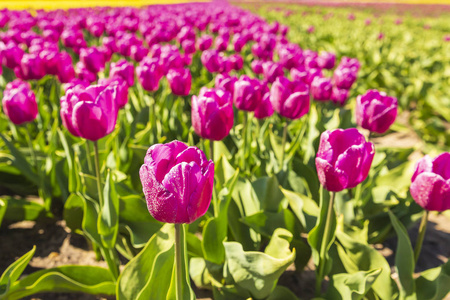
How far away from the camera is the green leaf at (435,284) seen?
1.60 meters

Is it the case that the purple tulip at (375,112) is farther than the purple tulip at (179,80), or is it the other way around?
the purple tulip at (179,80)

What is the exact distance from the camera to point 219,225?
1823mm

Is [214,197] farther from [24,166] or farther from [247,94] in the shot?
[24,166]

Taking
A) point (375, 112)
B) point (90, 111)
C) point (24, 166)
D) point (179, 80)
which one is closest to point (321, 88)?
point (375, 112)

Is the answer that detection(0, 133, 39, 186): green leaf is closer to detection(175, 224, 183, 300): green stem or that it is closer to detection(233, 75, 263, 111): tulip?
detection(233, 75, 263, 111): tulip

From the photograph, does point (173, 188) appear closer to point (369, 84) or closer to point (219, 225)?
point (219, 225)

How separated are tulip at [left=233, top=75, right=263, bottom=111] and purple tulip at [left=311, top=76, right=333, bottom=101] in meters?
0.65

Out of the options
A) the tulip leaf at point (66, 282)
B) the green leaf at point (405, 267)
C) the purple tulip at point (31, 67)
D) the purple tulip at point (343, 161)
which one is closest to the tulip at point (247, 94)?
the purple tulip at point (343, 161)

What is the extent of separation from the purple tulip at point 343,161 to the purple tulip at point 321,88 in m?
1.40

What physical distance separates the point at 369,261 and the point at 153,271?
956 mm

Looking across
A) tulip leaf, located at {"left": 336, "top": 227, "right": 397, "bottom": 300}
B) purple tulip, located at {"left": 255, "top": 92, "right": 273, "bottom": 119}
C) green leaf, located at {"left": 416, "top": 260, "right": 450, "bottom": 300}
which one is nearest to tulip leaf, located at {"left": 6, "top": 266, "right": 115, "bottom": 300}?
tulip leaf, located at {"left": 336, "top": 227, "right": 397, "bottom": 300}

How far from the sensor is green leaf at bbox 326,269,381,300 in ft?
4.83

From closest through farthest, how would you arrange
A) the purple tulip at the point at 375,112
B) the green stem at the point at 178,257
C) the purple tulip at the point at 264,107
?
the green stem at the point at 178,257, the purple tulip at the point at 375,112, the purple tulip at the point at 264,107

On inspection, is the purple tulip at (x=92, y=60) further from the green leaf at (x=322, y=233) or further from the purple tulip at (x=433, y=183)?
the purple tulip at (x=433, y=183)
